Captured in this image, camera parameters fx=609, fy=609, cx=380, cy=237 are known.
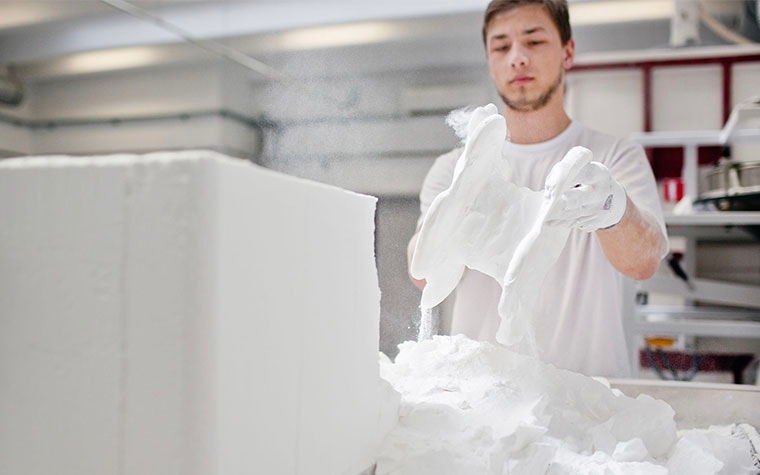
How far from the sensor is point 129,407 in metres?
0.47

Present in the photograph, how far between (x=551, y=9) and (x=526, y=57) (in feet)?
0.44

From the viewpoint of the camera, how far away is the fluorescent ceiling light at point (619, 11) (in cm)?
341

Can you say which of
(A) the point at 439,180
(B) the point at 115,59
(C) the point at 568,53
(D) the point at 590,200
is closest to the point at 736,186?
(C) the point at 568,53

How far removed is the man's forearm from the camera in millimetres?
1134

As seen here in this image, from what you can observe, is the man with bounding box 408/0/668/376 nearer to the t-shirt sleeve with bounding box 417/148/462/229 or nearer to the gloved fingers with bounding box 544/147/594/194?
the t-shirt sleeve with bounding box 417/148/462/229

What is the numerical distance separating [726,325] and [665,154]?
46.6 inches

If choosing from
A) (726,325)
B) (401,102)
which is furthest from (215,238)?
(401,102)

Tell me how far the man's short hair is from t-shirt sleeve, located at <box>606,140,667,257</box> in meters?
0.31

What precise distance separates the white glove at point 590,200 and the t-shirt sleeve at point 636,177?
0.44m

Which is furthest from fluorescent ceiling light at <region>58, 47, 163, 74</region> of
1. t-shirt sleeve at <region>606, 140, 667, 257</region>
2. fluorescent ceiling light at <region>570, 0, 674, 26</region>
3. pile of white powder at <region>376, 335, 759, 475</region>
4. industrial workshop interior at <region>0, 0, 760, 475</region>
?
pile of white powder at <region>376, 335, 759, 475</region>

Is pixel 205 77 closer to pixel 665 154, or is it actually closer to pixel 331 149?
pixel 331 149

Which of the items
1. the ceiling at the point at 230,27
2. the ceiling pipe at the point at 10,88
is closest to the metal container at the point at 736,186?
the ceiling at the point at 230,27

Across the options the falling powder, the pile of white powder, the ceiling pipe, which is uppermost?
the ceiling pipe

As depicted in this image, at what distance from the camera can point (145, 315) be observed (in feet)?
1.54
